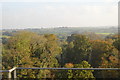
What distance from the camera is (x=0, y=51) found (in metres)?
12.0

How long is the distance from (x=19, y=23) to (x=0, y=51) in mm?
2651

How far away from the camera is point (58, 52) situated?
535 inches

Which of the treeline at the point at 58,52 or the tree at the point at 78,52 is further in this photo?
the tree at the point at 78,52

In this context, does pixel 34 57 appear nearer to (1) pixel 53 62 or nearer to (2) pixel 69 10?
(1) pixel 53 62

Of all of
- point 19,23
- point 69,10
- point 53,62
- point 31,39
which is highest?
point 69,10

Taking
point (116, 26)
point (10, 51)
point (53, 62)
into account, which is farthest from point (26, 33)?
point (116, 26)

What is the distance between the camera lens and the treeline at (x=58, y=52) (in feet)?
38.5

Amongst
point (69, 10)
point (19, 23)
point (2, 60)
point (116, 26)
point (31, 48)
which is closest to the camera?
point (116, 26)

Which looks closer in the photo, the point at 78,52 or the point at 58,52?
the point at 58,52

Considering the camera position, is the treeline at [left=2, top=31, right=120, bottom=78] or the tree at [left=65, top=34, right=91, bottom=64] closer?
the treeline at [left=2, top=31, right=120, bottom=78]

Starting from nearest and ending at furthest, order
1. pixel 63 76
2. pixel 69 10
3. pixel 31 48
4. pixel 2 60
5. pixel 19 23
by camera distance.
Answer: pixel 63 76 < pixel 19 23 < pixel 2 60 < pixel 31 48 < pixel 69 10

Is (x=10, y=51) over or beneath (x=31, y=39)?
beneath

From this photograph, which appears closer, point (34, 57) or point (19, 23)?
point (19, 23)

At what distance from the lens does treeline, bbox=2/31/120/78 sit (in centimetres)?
1174
